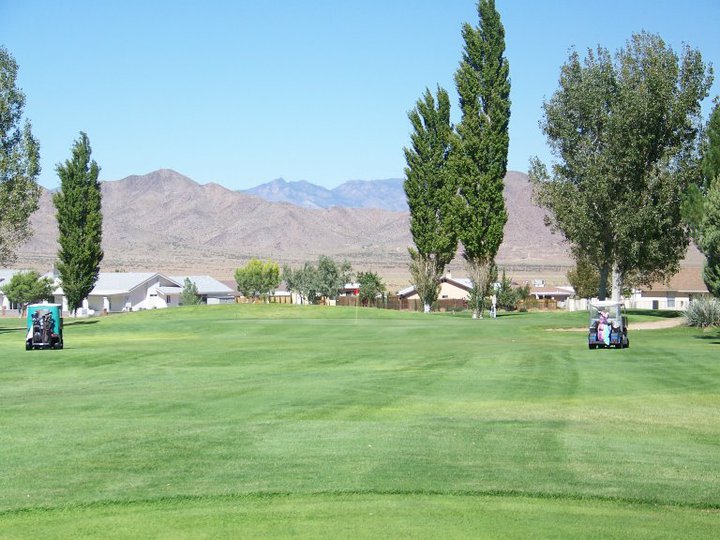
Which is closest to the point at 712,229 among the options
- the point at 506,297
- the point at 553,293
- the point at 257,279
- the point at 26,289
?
the point at 506,297

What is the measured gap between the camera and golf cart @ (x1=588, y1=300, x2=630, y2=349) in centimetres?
3616

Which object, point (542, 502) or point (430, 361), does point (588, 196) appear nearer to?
point (430, 361)

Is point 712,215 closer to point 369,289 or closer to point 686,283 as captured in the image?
point 369,289

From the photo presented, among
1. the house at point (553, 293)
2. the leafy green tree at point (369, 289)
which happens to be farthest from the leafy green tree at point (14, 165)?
the house at point (553, 293)

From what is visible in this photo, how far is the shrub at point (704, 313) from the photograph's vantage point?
49.7m

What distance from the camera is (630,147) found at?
58.4 meters

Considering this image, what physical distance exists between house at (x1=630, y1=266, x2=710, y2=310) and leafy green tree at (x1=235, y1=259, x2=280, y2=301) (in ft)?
166

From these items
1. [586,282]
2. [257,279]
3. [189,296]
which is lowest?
[189,296]

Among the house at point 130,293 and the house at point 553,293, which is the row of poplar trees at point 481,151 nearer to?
the house at point 130,293

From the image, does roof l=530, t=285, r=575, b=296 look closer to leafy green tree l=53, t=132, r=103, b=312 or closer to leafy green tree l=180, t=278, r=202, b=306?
leafy green tree l=180, t=278, r=202, b=306

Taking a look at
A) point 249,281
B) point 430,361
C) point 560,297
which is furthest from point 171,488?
point 560,297

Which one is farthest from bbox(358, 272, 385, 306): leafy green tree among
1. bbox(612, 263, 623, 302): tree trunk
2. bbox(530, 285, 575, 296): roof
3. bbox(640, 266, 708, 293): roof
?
bbox(612, 263, 623, 302): tree trunk

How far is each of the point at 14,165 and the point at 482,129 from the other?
1175 inches

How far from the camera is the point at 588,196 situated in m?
60.0
